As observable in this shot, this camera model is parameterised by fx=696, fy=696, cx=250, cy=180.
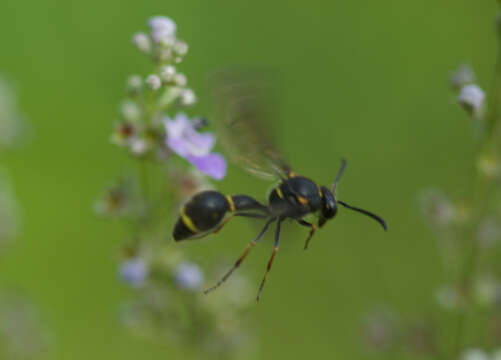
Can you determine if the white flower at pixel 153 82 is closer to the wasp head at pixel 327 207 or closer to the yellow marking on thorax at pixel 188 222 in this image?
the yellow marking on thorax at pixel 188 222

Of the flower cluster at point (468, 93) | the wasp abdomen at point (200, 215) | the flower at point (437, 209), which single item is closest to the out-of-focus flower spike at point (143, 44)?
the wasp abdomen at point (200, 215)

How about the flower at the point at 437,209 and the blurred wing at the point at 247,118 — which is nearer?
the blurred wing at the point at 247,118

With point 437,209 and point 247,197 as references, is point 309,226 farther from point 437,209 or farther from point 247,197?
point 437,209

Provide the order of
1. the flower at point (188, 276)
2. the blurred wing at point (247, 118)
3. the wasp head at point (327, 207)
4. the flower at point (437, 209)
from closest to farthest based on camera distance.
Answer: the blurred wing at point (247, 118)
the wasp head at point (327, 207)
the flower at point (188, 276)
the flower at point (437, 209)

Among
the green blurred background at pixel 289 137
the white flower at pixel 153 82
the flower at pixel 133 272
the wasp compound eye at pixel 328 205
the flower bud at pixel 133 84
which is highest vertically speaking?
the green blurred background at pixel 289 137

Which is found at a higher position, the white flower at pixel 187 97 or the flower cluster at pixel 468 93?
the flower cluster at pixel 468 93

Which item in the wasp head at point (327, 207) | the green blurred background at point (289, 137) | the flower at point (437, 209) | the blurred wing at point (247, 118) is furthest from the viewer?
the green blurred background at point (289, 137)

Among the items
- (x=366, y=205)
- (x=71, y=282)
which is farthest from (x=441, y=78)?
(x=71, y=282)
